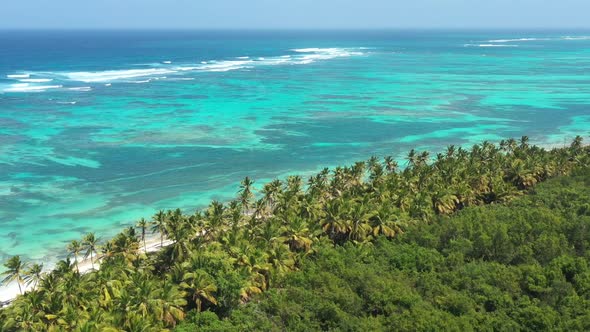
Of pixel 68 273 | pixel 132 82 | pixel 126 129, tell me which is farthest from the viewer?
pixel 132 82

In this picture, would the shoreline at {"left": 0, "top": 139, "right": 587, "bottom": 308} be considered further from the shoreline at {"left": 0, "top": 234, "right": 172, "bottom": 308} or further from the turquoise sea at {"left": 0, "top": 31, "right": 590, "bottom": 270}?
the turquoise sea at {"left": 0, "top": 31, "right": 590, "bottom": 270}

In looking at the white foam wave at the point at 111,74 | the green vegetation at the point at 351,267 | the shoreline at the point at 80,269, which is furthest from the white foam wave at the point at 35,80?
the green vegetation at the point at 351,267

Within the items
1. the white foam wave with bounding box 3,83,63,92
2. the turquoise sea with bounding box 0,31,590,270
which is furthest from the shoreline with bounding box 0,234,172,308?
the white foam wave with bounding box 3,83,63,92

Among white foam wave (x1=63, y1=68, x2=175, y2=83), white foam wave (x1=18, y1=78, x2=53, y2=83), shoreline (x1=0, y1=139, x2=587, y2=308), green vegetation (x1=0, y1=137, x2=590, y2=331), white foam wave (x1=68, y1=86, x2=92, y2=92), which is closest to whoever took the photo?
green vegetation (x1=0, y1=137, x2=590, y2=331)

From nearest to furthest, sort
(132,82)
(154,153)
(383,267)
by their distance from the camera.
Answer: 1. (383,267)
2. (154,153)
3. (132,82)

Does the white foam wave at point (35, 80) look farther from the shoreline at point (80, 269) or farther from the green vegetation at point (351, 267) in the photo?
the green vegetation at point (351, 267)

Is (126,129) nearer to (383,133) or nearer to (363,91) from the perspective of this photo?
(383,133)

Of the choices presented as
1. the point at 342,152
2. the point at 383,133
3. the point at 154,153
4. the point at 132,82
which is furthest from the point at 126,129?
the point at 132,82
